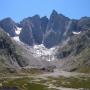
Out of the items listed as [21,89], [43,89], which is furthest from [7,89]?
[43,89]

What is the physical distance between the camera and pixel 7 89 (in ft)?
458

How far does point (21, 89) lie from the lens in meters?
136

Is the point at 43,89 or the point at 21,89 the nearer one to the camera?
the point at 21,89

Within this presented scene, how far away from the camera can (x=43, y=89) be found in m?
145

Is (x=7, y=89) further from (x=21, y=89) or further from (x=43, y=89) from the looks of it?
(x=43, y=89)

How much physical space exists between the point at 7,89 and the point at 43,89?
19234 millimetres

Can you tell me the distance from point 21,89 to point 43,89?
14.1 m

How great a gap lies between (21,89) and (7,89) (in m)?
8.15
